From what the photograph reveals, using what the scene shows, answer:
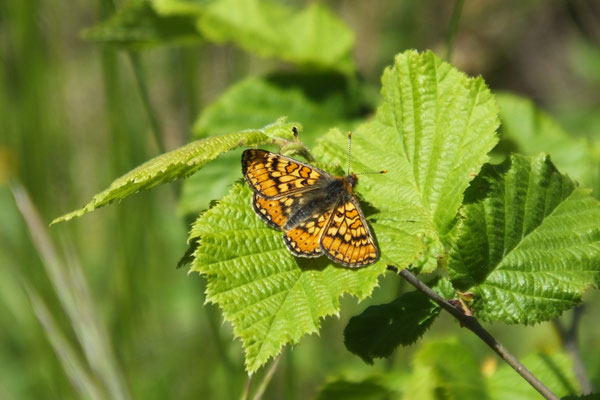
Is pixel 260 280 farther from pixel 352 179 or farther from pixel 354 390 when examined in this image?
pixel 354 390

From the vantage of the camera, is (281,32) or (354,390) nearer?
(354,390)

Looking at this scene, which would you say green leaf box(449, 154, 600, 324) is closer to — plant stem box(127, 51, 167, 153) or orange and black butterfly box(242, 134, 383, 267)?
orange and black butterfly box(242, 134, 383, 267)

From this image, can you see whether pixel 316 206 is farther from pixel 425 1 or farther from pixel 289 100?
pixel 425 1

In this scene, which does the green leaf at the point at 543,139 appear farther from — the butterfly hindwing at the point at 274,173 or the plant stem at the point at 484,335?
the plant stem at the point at 484,335

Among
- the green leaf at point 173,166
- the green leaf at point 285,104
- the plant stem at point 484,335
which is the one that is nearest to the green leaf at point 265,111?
the green leaf at point 285,104

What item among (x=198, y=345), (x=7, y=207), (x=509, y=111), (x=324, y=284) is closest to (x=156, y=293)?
(x=198, y=345)

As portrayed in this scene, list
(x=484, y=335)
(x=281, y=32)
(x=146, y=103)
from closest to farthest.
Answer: (x=484, y=335) → (x=146, y=103) → (x=281, y=32)

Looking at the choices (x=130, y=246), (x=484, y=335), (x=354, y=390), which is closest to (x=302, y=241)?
(x=484, y=335)
